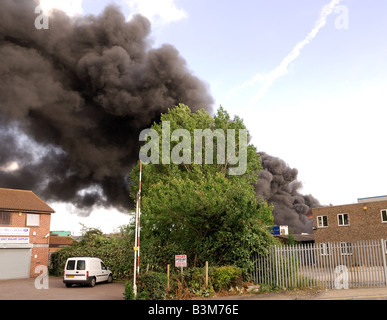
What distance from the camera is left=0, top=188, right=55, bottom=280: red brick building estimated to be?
29.3 meters

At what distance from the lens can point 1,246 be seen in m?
29.0

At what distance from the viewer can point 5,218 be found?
29844mm

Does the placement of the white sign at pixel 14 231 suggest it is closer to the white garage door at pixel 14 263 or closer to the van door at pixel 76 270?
the white garage door at pixel 14 263

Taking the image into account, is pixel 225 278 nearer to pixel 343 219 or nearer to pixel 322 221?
pixel 343 219

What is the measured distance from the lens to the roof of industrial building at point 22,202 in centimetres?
3045

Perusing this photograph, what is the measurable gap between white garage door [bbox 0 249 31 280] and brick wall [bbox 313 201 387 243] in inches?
1136

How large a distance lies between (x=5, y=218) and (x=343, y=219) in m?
31.7

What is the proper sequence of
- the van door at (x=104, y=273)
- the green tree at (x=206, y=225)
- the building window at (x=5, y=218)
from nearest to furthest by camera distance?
the green tree at (x=206, y=225) < the van door at (x=104, y=273) < the building window at (x=5, y=218)

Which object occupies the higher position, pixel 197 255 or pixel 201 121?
pixel 201 121

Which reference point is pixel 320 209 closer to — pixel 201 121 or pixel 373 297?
pixel 201 121

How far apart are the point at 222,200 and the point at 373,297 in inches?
279

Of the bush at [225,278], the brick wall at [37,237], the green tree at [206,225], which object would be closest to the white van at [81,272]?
the green tree at [206,225]

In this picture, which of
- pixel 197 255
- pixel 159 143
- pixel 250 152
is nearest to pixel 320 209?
pixel 250 152
